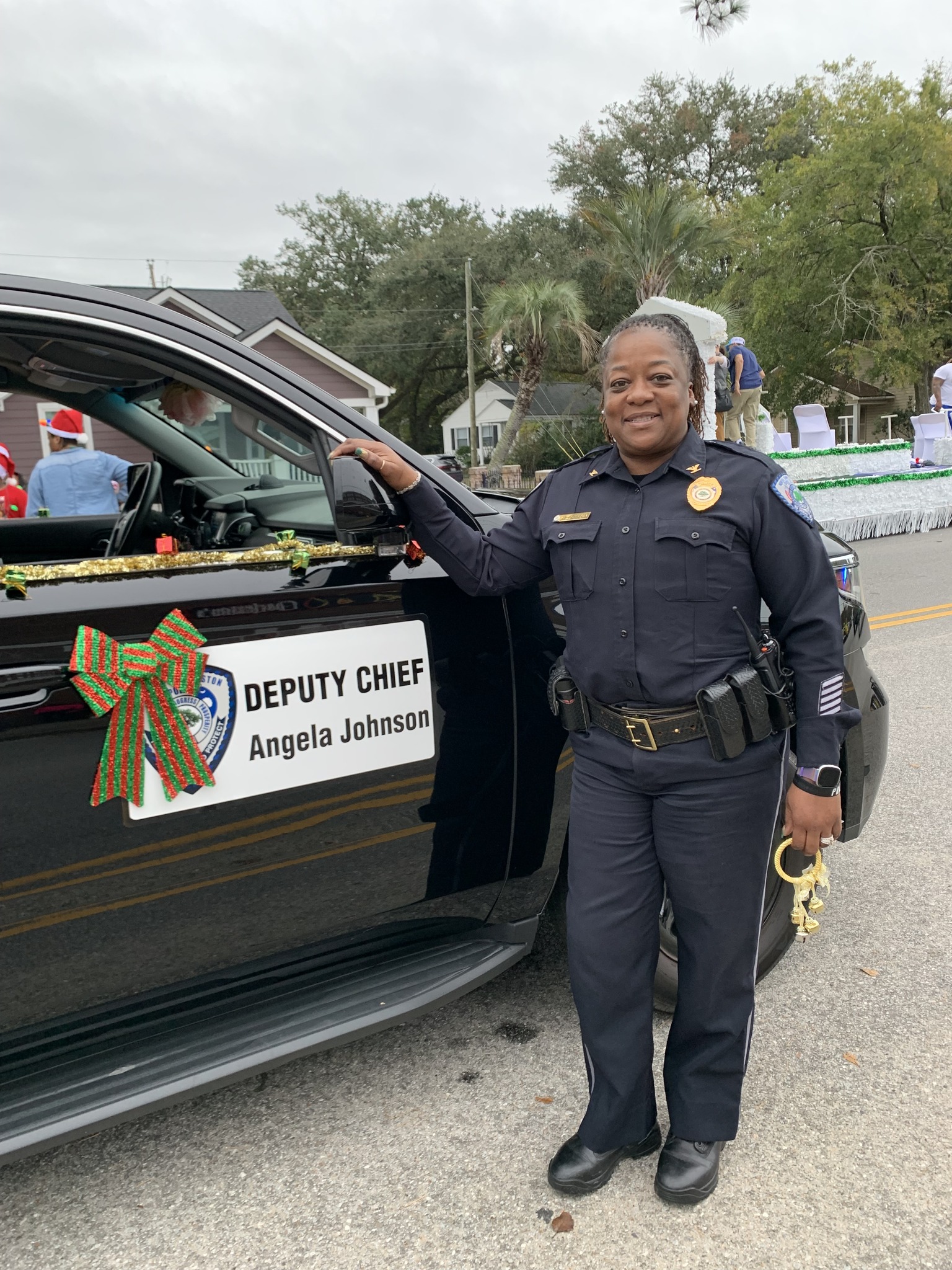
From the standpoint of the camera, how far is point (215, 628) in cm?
200

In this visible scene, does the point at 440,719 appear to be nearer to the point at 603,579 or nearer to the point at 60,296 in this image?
the point at 603,579

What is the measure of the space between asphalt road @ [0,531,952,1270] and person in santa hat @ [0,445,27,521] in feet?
15.4

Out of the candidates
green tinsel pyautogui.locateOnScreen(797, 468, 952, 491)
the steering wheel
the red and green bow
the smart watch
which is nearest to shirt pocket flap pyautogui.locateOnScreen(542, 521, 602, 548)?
the smart watch

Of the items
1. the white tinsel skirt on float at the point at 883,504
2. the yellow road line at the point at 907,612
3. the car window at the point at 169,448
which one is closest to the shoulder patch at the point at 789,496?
the car window at the point at 169,448

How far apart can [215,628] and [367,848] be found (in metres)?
0.59

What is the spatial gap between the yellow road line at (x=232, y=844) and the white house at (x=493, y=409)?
4529 cm

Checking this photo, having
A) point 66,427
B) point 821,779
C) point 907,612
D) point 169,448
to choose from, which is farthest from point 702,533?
point 907,612

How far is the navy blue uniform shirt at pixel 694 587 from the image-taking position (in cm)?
192

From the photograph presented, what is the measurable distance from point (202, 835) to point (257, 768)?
164 mm

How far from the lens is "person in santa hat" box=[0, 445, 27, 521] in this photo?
6.39m

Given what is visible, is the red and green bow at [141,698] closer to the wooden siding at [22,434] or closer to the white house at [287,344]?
the wooden siding at [22,434]

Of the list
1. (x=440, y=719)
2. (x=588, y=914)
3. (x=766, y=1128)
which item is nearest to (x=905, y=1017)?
(x=766, y=1128)

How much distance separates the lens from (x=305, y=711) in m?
2.08

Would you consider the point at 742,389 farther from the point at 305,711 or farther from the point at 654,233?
the point at 654,233
